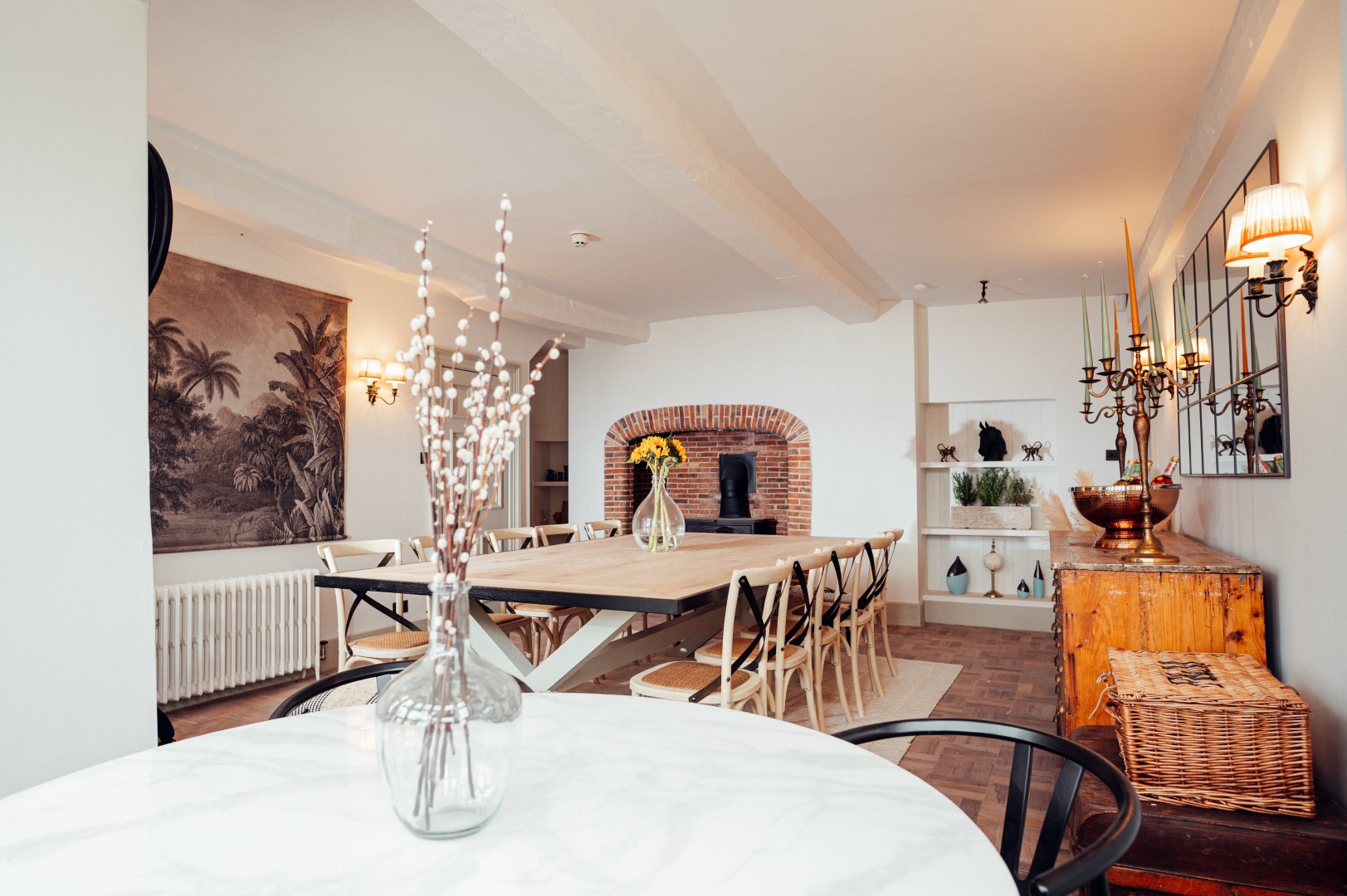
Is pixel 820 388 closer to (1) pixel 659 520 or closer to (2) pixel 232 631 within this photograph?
(1) pixel 659 520

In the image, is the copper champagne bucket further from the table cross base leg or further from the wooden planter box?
the wooden planter box

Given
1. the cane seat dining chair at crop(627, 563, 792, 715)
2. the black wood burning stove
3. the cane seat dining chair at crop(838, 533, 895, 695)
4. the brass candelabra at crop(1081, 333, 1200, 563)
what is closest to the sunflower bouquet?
the cane seat dining chair at crop(838, 533, 895, 695)

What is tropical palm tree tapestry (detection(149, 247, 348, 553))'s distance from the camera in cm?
424

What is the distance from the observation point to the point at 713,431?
25.7 feet

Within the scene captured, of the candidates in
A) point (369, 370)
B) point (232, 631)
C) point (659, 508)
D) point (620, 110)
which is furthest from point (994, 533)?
point (232, 631)

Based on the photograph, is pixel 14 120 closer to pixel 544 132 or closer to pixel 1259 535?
pixel 544 132

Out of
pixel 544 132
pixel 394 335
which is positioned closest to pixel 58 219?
pixel 544 132

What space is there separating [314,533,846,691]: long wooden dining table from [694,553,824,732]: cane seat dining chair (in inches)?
8.7

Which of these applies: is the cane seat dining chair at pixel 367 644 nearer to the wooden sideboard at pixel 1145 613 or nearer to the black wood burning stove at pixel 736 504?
the wooden sideboard at pixel 1145 613

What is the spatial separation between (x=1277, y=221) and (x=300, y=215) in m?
3.84

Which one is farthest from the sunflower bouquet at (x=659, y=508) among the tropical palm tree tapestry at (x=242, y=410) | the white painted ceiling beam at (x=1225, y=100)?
the white painted ceiling beam at (x=1225, y=100)

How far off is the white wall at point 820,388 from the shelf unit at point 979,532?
329mm

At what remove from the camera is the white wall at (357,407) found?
14.6ft

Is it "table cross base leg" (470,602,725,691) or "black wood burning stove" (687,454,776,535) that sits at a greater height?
"black wood burning stove" (687,454,776,535)
